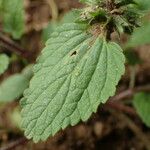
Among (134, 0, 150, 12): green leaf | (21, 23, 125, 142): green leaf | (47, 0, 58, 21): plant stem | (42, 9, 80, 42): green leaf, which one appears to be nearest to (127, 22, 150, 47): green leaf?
(42, 9, 80, 42): green leaf

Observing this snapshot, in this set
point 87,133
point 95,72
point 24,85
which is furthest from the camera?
point 87,133

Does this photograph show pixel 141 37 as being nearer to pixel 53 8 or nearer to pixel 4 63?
pixel 4 63

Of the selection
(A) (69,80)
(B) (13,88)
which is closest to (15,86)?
(B) (13,88)

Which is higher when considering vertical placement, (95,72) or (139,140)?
(95,72)

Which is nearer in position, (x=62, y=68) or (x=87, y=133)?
(x=62, y=68)

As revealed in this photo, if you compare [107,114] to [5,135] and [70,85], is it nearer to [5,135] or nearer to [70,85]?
[5,135]

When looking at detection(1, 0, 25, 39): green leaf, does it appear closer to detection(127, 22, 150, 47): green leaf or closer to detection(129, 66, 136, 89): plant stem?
detection(127, 22, 150, 47): green leaf

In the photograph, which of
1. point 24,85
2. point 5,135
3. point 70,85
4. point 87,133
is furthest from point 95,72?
point 5,135
